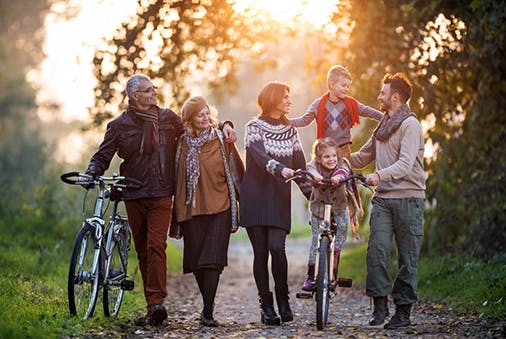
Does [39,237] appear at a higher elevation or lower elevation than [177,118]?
lower

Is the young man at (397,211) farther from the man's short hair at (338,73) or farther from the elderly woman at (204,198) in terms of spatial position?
the elderly woman at (204,198)

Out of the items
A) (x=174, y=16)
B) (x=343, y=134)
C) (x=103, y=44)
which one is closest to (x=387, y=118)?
(x=343, y=134)

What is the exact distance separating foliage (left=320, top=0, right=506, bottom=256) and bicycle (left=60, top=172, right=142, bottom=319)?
4.97 meters

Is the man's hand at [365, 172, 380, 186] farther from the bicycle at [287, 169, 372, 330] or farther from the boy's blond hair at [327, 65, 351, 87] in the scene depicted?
the boy's blond hair at [327, 65, 351, 87]

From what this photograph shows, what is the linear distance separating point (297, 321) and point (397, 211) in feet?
5.69

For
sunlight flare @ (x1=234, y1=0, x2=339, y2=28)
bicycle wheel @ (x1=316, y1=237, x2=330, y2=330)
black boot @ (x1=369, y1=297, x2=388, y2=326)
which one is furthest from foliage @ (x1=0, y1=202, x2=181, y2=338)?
sunlight flare @ (x1=234, y1=0, x2=339, y2=28)

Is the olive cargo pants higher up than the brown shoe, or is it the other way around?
the olive cargo pants

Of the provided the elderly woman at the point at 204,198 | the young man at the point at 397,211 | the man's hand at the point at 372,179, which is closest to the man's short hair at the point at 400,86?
the young man at the point at 397,211

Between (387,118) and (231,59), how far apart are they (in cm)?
602

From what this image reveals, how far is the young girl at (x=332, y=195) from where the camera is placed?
8523 mm

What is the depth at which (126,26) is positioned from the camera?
42.8 feet

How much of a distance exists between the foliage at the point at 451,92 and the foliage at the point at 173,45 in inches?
63.5

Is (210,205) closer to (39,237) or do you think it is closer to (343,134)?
(343,134)

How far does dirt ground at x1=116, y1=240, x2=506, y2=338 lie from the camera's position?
802cm
